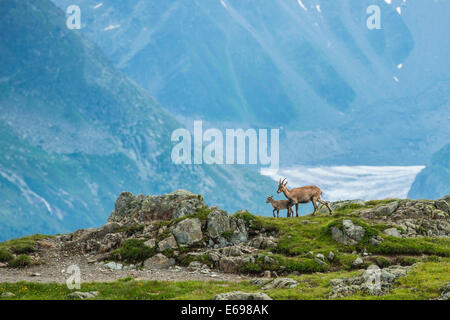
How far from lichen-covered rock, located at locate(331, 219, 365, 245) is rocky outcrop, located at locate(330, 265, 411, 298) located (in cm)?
1006

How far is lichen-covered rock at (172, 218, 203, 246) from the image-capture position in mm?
45906

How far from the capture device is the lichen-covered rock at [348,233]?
4461 cm

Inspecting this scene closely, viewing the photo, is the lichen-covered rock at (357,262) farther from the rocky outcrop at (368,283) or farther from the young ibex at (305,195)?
the young ibex at (305,195)

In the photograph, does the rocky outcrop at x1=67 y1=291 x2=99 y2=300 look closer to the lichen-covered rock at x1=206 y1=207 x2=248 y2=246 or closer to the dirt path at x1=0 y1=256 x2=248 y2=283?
the dirt path at x1=0 y1=256 x2=248 y2=283

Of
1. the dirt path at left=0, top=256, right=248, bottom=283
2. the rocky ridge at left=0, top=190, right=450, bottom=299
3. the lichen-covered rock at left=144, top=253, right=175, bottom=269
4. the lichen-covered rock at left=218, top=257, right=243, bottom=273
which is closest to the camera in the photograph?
the dirt path at left=0, top=256, right=248, bottom=283

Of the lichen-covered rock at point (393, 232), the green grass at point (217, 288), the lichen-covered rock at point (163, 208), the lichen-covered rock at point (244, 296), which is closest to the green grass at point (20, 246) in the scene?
the lichen-covered rock at point (163, 208)

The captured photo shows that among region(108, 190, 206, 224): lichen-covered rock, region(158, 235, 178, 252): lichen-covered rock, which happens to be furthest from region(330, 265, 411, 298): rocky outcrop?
region(108, 190, 206, 224): lichen-covered rock

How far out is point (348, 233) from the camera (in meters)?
45.1

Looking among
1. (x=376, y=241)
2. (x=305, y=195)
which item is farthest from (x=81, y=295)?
(x=305, y=195)

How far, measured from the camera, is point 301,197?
5194 cm
